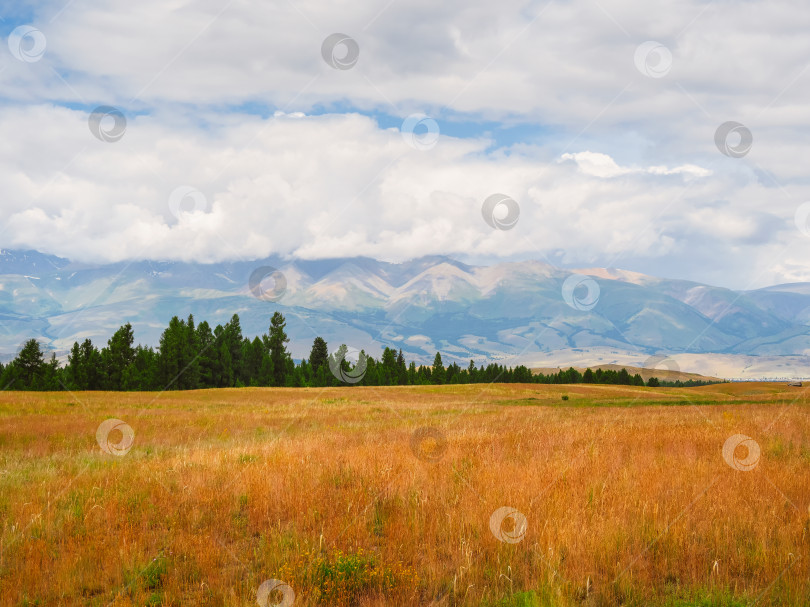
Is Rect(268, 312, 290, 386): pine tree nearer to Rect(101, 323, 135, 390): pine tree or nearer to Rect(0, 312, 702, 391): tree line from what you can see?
Rect(0, 312, 702, 391): tree line

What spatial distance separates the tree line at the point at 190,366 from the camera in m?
93.0

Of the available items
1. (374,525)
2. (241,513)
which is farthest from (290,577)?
(241,513)

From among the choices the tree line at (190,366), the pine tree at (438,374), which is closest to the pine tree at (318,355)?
the tree line at (190,366)

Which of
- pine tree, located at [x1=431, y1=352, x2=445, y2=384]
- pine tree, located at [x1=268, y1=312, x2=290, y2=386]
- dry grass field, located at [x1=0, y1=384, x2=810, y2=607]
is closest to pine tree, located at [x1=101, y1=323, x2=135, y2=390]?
pine tree, located at [x1=268, y1=312, x2=290, y2=386]

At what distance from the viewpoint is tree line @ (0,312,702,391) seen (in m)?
93.0

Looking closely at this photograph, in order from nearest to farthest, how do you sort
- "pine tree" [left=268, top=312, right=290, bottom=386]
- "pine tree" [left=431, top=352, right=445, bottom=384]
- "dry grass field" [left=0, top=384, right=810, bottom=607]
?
"dry grass field" [left=0, top=384, right=810, bottom=607]
"pine tree" [left=268, top=312, right=290, bottom=386]
"pine tree" [left=431, top=352, right=445, bottom=384]

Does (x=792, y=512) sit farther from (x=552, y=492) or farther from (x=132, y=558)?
(x=132, y=558)

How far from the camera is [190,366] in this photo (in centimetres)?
9650

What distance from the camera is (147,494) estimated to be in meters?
8.62

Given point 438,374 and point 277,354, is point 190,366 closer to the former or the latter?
point 277,354

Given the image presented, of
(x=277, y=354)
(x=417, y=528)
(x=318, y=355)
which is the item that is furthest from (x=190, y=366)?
(x=417, y=528)

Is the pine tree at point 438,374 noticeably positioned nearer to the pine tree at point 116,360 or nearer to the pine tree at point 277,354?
the pine tree at point 277,354

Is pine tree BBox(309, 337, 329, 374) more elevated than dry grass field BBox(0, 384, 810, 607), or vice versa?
pine tree BBox(309, 337, 329, 374)

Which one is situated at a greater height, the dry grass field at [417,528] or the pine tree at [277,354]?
the pine tree at [277,354]
